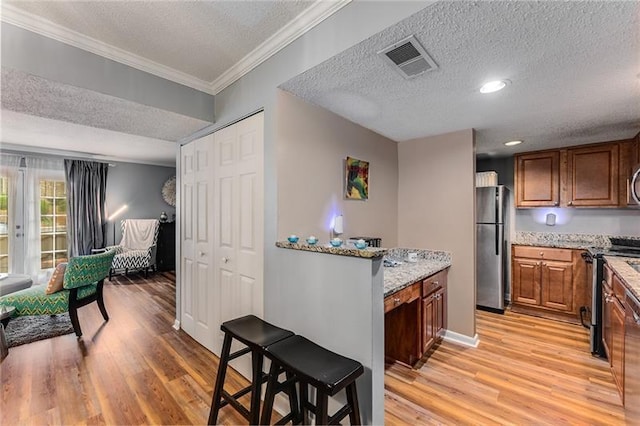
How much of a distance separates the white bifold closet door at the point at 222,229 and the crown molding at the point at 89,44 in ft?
1.75

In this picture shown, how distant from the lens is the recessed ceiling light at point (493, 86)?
72.4 inches

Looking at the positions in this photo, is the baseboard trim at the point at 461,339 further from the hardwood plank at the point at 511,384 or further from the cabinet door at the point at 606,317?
the cabinet door at the point at 606,317

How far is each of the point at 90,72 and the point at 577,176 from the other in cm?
510

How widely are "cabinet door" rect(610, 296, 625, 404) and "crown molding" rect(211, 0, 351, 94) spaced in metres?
2.64

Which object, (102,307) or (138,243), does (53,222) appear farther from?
(102,307)

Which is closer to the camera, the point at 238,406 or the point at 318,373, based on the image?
the point at 318,373

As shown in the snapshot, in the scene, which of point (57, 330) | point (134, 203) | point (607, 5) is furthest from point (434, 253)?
point (134, 203)

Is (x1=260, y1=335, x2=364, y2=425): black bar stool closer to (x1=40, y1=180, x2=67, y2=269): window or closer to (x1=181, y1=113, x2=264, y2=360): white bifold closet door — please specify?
(x1=181, y1=113, x2=264, y2=360): white bifold closet door

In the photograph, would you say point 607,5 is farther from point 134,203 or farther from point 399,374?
point 134,203

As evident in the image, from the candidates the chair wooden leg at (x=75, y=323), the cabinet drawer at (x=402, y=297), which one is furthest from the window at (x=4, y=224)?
the cabinet drawer at (x=402, y=297)

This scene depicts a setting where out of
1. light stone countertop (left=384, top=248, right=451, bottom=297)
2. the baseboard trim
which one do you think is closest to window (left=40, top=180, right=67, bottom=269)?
light stone countertop (left=384, top=248, right=451, bottom=297)

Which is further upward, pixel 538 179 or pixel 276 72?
pixel 276 72

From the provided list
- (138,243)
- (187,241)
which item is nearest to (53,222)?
(138,243)

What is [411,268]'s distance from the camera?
8.18ft
